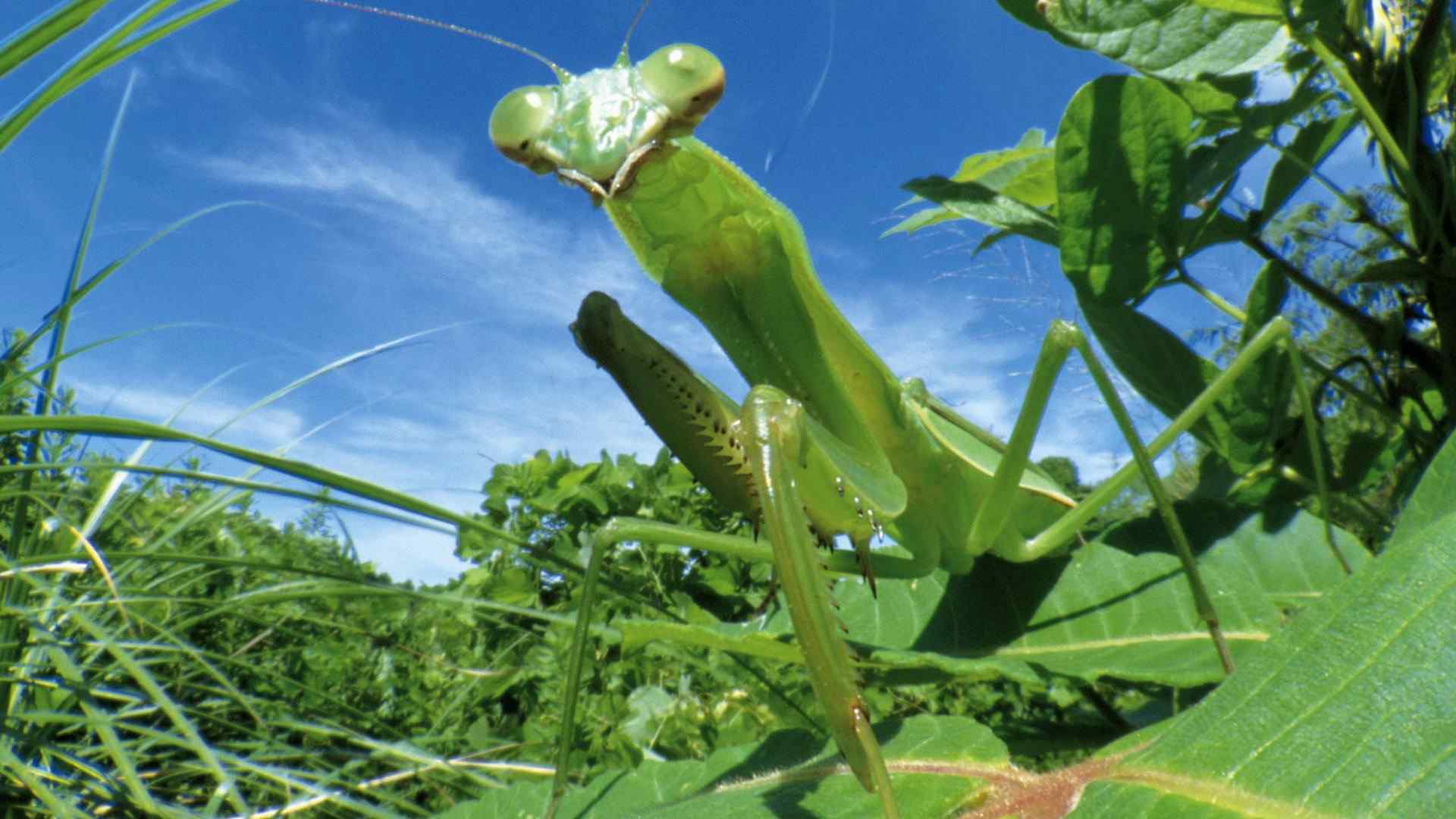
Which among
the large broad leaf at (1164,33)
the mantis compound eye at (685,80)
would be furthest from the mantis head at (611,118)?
the large broad leaf at (1164,33)

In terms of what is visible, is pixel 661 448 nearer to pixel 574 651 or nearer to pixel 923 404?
pixel 923 404

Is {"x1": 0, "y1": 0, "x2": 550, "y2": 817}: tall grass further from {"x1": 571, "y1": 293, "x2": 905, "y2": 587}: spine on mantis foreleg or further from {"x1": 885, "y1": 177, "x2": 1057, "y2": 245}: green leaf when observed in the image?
{"x1": 885, "y1": 177, "x2": 1057, "y2": 245}: green leaf

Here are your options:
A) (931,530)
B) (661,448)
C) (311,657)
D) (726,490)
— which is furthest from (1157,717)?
(311,657)

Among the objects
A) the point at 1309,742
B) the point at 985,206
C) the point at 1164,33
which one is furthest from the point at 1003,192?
the point at 1309,742

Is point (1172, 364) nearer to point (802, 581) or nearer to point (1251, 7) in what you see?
point (1251, 7)

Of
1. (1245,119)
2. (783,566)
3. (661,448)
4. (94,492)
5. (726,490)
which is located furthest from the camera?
(94,492)

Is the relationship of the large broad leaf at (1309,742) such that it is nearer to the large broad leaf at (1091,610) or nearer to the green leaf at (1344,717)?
the green leaf at (1344,717)
